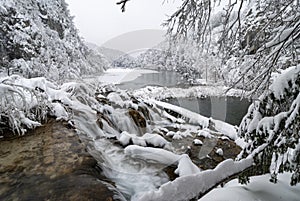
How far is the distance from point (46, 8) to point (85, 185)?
554 inches

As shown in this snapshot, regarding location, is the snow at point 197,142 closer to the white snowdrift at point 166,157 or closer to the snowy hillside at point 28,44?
the white snowdrift at point 166,157

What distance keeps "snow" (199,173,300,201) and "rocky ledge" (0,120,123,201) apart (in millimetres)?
978

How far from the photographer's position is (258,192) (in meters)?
2.10

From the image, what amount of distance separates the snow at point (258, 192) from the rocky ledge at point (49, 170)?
0.98 metres

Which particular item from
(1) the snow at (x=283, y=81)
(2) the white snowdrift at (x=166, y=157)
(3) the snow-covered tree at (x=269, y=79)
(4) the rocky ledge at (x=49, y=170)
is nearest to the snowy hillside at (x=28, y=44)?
(4) the rocky ledge at (x=49, y=170)

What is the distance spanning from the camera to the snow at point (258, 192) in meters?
1.94

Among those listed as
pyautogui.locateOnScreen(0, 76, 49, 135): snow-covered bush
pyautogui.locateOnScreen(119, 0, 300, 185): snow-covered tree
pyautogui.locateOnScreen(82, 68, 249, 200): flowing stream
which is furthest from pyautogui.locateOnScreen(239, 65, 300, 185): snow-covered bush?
pyautogui.locateOnScreen(0, 76, 49, 135): snow-covered bush

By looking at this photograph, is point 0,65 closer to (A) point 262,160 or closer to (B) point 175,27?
(B) point 175,27

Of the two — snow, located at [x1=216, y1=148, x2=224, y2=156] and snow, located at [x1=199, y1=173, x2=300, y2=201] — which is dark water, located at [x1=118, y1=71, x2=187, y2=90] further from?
snow, located at [x1=199, y1=173, x2=300, y2=201]

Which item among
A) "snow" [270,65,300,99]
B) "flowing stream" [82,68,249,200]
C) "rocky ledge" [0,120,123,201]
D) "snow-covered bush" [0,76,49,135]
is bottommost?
"flowing stream" [82,68,249,200]

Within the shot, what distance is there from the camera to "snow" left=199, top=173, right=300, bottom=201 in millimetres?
1940

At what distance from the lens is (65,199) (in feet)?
6.03

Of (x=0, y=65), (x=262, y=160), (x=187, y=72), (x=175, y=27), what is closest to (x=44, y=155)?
(x=175, y=27)

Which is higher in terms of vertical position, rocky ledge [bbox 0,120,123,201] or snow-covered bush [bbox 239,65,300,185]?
snow-covered bush [bbox 239,65,300,185]
